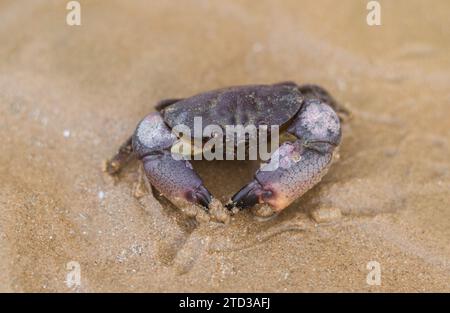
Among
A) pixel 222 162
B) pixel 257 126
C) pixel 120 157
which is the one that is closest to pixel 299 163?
pixel 257 126

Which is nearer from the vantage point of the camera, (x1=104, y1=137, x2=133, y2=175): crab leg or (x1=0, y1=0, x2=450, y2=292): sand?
(x1=0, y1=0, x2=450, y2=292): sand

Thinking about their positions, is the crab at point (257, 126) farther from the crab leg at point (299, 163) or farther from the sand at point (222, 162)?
the sand at point (222, 162)

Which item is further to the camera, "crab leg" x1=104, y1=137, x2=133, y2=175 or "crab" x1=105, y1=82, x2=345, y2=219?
"crab leg" x1=104, y1=137, x2=133, y2=175

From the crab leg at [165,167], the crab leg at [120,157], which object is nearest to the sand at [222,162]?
the crab leg at [120,157]

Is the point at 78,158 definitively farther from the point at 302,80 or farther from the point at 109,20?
the point at 302,80

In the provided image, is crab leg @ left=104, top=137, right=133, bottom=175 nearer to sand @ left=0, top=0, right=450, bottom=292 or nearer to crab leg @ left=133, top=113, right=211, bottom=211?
sand @ left=0, top=0, right=450, bottom=292

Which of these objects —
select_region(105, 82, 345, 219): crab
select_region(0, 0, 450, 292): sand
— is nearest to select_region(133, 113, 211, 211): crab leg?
select_region(105, 82, 345, 219): crab

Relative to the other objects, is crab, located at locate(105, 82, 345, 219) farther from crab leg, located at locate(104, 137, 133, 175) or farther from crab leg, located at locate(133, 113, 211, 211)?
crab leg, located at locate(104, 137, 133, 175)
